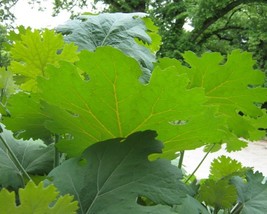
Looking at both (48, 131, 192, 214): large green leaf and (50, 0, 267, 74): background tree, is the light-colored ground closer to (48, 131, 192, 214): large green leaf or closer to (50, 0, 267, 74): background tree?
(50, 0, 267, 74): background tree

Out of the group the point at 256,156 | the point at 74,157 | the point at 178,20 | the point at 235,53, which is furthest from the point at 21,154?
the point at 178,20

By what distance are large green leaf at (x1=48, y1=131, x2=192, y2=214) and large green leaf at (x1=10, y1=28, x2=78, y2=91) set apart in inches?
4.3

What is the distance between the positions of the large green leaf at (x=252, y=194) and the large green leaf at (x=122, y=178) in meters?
0.13

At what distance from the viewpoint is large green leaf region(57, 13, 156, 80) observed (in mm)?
407

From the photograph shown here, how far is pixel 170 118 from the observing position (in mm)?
267

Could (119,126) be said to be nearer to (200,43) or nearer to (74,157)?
(74,157)

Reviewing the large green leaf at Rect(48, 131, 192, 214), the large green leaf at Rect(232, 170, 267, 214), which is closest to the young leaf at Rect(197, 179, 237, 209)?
the large green leaf at Rect(232, 170, 267, 214)

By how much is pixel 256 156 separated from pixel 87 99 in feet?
18.9

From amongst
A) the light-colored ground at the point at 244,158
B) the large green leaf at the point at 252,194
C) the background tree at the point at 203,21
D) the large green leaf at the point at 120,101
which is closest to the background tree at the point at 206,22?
the background tree at the point at 203,21

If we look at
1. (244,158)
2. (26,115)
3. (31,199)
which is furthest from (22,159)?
(244,158)

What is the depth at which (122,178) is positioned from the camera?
0.86 feet

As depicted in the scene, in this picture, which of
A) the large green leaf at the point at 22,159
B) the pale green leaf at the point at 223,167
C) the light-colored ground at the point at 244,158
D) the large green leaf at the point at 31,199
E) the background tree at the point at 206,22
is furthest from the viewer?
the background tree at the point at 206,22

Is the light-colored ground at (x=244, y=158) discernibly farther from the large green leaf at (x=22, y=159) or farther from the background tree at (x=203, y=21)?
the large green leaf at (x=22, y=159)

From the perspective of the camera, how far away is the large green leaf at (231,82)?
0.35m
